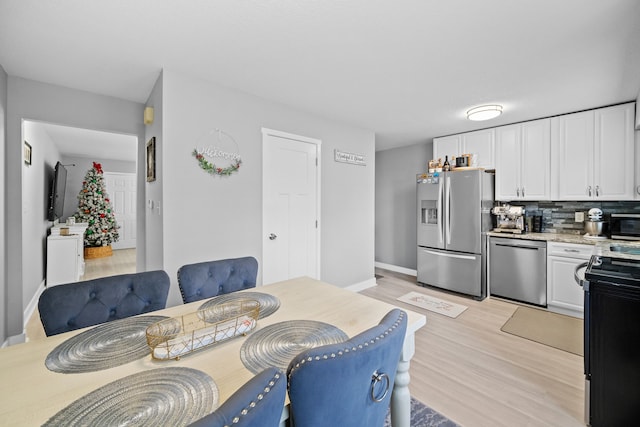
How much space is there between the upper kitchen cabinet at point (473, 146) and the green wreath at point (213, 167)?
3335mm

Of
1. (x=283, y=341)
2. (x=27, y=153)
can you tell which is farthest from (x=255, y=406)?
(x=27, y=153)

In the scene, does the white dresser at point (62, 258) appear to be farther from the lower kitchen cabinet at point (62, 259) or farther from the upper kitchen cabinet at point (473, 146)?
the upper kitchen cabinet at point (473, 146)

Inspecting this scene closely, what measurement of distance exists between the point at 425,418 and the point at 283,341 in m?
1.26

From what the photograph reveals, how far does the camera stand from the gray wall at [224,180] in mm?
2398

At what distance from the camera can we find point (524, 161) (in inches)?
149

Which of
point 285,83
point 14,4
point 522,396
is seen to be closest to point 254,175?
point 285,83

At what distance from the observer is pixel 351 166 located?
401 centimetres

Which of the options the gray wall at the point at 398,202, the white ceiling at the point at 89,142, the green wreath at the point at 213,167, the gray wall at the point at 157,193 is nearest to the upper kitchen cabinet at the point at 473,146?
the gray wall at the point at 398,202

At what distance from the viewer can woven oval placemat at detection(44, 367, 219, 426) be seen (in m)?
0.70

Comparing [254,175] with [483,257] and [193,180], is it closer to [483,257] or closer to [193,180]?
[193,180]

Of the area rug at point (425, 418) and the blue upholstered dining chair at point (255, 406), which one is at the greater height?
the blue upholstered dining chair at point (255, 406)

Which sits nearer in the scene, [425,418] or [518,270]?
[425,418]

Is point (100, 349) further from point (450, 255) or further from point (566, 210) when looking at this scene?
point (566, 210)

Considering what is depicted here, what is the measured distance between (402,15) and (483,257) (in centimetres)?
335
